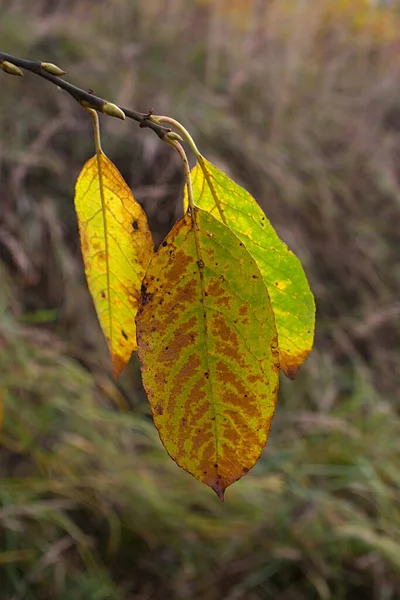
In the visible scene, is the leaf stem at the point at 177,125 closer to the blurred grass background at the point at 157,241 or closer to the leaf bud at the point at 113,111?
the leaf bud at the point at 113,111

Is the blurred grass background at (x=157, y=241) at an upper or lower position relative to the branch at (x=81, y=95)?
lower

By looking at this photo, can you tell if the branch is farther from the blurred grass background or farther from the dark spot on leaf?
the blurred grass background

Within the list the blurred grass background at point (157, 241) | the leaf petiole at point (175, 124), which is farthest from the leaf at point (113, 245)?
the blurred grass background at point (157, 241)

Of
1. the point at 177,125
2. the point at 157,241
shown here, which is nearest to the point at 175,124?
the point at 177,125

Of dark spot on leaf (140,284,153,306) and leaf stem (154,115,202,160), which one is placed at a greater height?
leaf stem (154,115,202,160)

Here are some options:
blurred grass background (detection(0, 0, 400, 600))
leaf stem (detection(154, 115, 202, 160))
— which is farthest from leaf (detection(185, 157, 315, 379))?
blurred grass background (detection(0, 0, 400, 600))

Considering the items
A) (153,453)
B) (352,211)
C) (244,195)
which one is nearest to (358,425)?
(153,453)

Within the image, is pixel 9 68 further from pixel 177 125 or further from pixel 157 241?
pixel 157 241
